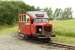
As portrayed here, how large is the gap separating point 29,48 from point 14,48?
97 cm

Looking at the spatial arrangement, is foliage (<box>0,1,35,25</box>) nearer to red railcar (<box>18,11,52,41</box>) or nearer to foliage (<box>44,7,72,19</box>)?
foliage (<box>44,7,72,19</box>)

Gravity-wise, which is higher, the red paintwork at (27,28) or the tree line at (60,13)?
the tree line at (60,13)

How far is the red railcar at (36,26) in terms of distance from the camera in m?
25.1

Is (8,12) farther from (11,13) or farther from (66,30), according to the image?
(66,30)

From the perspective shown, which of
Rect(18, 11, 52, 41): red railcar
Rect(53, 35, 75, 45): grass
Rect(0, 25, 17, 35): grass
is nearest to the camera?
Rect(53, 35, 75, 45): grass

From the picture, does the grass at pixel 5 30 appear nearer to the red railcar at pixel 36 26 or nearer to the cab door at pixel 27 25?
the red railcar at pixel 36 26

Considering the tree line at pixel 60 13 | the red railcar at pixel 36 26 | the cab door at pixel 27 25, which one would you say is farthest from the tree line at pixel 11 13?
the cab door at pixel 27 25

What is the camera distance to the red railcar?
82.2 ft

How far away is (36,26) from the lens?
25.3 metres

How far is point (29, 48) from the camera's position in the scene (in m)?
21.4

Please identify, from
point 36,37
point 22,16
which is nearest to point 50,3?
point 22,16

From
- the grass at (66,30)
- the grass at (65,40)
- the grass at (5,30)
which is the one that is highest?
the grass at (66,30)

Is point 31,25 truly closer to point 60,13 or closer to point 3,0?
point 60,13

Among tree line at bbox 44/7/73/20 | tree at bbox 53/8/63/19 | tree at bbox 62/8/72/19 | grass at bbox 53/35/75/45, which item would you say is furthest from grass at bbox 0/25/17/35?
grass at bbox 53/35/75/45
